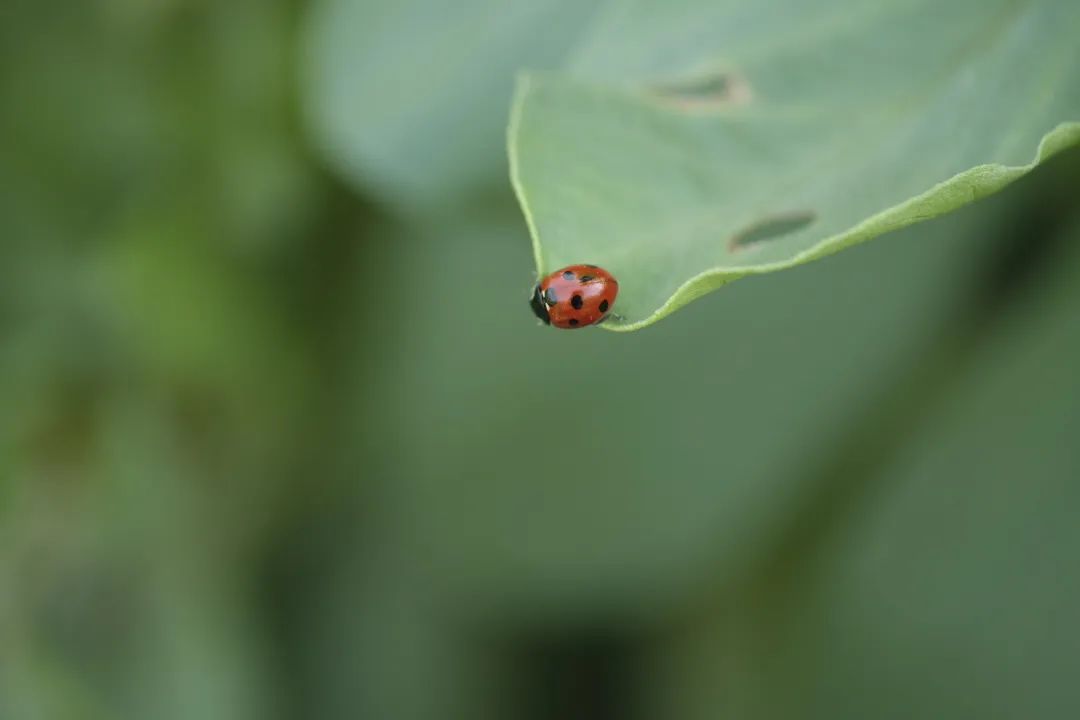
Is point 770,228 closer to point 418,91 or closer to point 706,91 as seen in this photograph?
point 706,91

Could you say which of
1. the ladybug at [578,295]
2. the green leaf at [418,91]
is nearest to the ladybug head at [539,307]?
the ladybug at [578,295]

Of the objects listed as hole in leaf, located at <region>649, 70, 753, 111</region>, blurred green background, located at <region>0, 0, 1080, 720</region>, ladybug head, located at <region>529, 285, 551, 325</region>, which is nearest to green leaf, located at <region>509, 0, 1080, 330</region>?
hole in leaf, located at <region>649, 70, 753, 111</region>

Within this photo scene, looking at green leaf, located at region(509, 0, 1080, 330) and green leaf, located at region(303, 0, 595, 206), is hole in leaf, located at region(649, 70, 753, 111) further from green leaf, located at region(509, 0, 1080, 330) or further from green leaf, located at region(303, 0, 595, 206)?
green leaf, located at region(303, 0, 595, 206)

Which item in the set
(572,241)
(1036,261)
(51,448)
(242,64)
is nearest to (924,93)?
(572,241)

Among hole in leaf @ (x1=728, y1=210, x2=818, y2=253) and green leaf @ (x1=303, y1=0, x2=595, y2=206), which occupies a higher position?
green leaf @ (x1=303, y1=0, x2=595, y2=206)

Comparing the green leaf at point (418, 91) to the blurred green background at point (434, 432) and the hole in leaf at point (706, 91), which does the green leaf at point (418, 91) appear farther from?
the hole in leaf at point (706, 91)

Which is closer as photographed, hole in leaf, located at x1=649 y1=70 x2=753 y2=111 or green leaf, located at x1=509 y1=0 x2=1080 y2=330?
green leaf, located at x1=509 y1=0 x2=1080 y2=330
